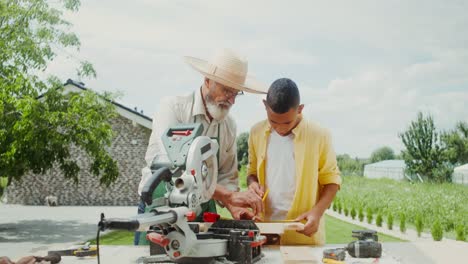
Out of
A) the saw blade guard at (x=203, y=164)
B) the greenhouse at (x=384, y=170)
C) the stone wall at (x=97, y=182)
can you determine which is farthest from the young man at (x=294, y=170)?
the greenhouse at (x=384, y=170)

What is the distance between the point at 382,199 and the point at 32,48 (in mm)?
8798

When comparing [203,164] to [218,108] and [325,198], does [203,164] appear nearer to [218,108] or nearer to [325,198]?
[218,108]

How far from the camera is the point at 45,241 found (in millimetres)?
10867

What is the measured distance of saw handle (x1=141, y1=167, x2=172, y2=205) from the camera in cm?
162

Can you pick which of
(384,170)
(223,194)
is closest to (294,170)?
(223,194)

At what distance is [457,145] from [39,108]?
2152 centimetres

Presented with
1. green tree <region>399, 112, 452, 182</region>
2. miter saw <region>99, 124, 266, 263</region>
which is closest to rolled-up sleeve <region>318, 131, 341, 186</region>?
miter saw <region>99, 124, 266, 263</region>

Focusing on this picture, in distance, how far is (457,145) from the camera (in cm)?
2627

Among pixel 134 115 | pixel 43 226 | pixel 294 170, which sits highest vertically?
pixel 134 115

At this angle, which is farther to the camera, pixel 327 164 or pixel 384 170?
pixel 384 170

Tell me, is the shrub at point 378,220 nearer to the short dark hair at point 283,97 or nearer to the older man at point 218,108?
the older man at point 218,108

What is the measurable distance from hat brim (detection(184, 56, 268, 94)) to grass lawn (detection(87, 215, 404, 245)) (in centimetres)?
684

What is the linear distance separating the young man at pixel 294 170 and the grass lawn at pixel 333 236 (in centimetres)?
675

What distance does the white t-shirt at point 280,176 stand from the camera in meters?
2.52
